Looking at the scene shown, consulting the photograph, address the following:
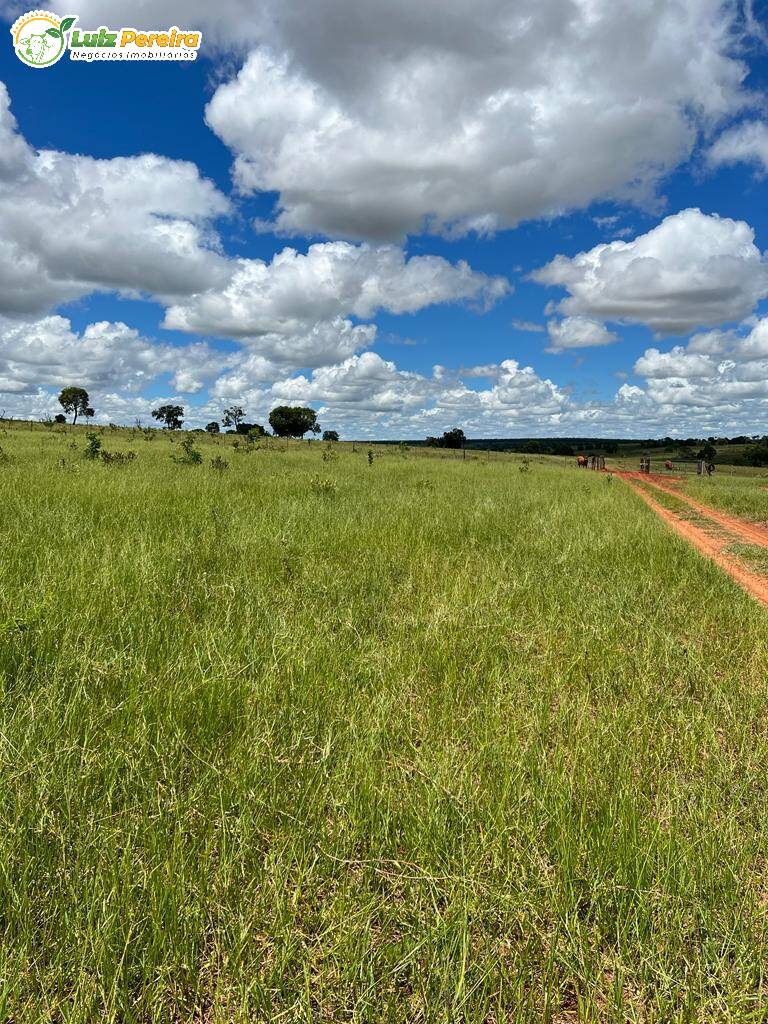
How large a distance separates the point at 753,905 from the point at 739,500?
2022 cm

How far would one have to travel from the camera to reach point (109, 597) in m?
4.39

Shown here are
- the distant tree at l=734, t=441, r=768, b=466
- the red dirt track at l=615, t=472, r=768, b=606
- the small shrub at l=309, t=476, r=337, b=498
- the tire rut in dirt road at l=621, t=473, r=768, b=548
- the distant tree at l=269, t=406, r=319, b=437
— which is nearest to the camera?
the red dirt track at l=615, t=472, r=768, b=606

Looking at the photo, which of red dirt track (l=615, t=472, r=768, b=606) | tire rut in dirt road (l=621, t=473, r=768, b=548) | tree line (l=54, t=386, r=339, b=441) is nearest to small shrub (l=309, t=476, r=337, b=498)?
red dirt track (l=615, t=472, r=768, b=606)

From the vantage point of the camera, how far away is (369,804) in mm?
2348

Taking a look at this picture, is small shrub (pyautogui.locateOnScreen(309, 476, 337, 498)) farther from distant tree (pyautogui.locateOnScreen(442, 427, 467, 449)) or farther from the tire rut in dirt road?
distant tree (pyautogui.locateOnScreen(442, 427, 467, 449))

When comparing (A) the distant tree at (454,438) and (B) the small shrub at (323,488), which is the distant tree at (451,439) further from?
(B) the small shrub at (323,488)

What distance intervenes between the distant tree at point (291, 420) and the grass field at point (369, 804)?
390 ft

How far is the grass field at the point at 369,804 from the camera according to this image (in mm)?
1658

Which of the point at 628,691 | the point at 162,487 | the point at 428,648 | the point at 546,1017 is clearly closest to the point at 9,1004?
the point at 546,1017

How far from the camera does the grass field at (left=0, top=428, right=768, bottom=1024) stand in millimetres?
1658

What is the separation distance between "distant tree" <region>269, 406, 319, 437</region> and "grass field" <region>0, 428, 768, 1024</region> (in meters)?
119

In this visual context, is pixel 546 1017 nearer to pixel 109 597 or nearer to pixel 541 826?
pixel 541 826

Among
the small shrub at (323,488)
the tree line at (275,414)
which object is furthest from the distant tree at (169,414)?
the small shrub at (323,488)

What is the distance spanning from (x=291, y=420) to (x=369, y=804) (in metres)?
123
